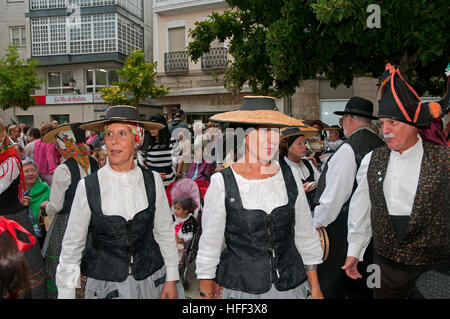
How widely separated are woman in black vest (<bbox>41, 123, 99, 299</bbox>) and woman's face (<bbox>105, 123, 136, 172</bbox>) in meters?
1.22

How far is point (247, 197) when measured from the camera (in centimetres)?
232

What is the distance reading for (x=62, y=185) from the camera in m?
3.51

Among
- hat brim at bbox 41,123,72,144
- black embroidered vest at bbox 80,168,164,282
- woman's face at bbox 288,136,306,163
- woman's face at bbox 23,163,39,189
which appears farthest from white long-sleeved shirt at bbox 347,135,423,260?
woman's face at bbox 23,163,39,189

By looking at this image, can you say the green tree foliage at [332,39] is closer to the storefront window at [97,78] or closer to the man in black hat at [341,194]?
the man in black hat at [341,194]

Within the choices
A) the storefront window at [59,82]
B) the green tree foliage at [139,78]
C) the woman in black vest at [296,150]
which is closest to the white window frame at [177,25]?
the green tree foliage at [139,78]

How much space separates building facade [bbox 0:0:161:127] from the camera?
2528 cm

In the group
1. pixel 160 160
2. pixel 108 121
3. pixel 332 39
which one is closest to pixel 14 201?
pixel 108 121

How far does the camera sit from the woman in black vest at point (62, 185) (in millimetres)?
3516

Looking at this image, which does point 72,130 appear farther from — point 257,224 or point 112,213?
point 257,224

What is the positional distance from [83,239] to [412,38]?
5.13 metres

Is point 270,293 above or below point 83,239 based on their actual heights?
below

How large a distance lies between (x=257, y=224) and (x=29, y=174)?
3.88 metres

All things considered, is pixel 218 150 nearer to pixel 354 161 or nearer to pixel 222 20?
pixel 222 20

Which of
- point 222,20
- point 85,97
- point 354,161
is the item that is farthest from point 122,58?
point 354,161
